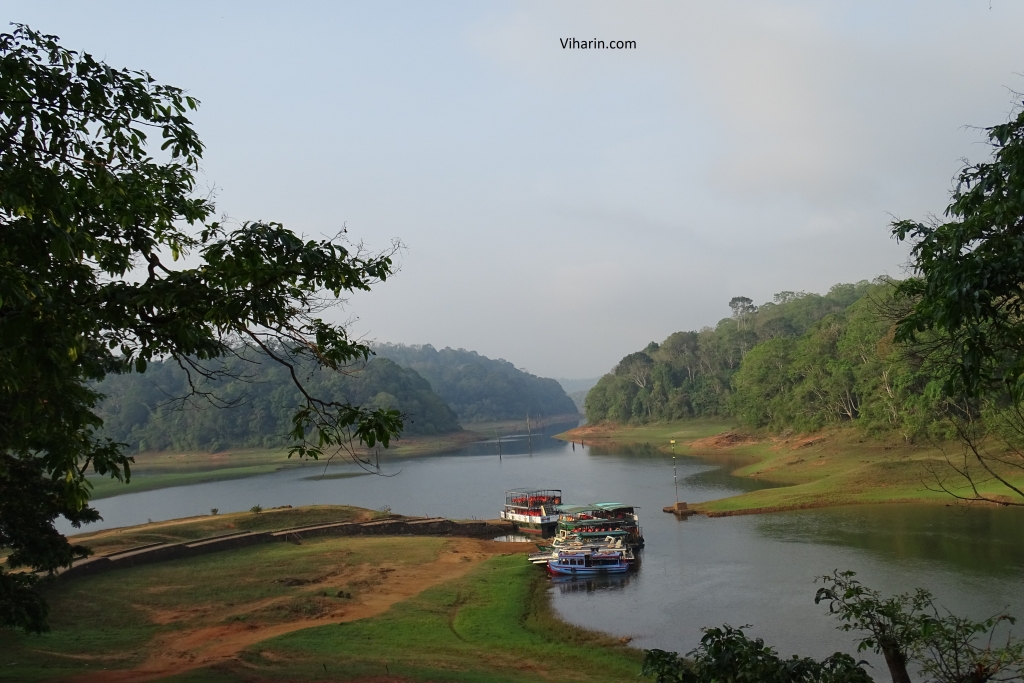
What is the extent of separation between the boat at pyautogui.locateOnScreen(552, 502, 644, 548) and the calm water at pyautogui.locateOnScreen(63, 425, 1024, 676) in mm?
980

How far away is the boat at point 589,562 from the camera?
2603 centimetres

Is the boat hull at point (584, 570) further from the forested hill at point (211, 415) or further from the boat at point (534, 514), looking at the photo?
the forested hill at point (211, 415)

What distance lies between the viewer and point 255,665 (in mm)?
15250

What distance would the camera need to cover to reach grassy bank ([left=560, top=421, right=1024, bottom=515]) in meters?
36.6

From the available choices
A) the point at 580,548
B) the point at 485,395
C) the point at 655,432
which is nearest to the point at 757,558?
the point at 580,548

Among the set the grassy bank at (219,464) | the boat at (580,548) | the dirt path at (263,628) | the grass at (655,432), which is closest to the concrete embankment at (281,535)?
the dirt path at (263,628)

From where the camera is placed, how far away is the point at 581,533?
2998cm

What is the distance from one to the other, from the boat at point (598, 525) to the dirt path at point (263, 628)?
318 cm

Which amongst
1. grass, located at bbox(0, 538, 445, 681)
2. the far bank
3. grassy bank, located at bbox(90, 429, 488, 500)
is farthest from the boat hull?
grassy bank, located at bbox(90, 429, 488, 500)

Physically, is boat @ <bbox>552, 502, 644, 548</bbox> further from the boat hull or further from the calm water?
the boat hull

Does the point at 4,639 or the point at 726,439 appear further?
the point at 726,439

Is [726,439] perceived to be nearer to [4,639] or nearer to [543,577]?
[543,577]

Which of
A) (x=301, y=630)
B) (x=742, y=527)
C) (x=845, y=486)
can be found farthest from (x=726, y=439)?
(x=301, y=630)

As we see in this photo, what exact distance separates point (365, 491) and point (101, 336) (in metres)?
52.3
